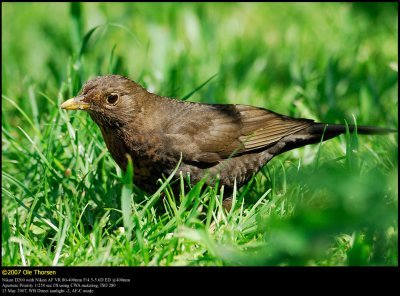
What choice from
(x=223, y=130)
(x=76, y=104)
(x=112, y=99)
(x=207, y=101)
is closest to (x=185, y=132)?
(x=223, y=130)

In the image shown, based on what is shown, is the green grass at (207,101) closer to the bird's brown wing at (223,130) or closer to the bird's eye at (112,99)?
the bird's brown wing at (223,130)

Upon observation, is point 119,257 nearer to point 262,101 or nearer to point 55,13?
point 262,101

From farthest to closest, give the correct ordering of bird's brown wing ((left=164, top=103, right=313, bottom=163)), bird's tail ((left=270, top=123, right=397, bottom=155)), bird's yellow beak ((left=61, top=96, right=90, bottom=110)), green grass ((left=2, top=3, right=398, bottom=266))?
bird's tail ((left=270, top=123, right=397, bottom=155)) → bird's brown wing ((left=164, top=103, right=313, bottom=163)) → bird's yellow beak ((left=61, top=96, right=90, bottom=110)) → green grass ((left=2, top=3, right=398, bottom=266))

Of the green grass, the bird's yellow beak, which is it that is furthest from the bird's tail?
the bird's yellow beak

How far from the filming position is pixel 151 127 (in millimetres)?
4090

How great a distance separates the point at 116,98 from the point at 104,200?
69 cm

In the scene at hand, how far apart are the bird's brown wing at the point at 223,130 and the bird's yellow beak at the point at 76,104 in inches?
21.6

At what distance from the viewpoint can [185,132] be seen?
13.4ft

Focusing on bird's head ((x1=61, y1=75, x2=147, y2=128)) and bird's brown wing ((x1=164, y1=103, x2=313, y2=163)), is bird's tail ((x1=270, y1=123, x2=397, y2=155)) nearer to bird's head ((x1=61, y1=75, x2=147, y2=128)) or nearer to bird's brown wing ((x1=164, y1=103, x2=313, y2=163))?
bird's brown wing ((x1=164, y1=103, x2=313, y2=163))

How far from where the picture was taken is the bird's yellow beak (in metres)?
3.95

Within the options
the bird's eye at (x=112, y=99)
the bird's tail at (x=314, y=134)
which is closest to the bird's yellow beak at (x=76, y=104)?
the bird's eye at (x=112, y=99)

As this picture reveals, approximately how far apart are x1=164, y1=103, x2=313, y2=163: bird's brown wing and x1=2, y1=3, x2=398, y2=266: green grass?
0.25m

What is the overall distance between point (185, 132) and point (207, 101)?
4.69 ft

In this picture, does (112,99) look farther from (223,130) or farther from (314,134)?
(314,134)
